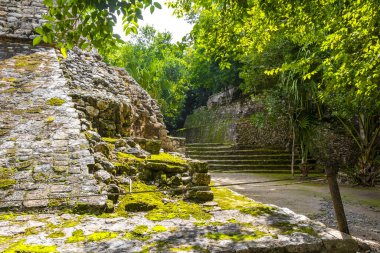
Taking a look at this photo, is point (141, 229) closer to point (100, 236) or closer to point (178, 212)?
point (100, 236)

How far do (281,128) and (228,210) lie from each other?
11.8 meters

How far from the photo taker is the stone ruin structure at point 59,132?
260cm

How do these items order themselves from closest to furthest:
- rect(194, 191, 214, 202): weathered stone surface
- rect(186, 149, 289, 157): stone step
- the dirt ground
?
1. rect(194, 191, 214, 202): weathered stone surface
2. the dirt ground
3. rect(186, 149, 289, 157): stone step

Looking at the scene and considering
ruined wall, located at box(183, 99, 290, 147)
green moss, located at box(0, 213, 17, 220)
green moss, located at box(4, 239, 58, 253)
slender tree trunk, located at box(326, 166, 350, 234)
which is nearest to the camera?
green moss, located at box(4, 239, 58, 253)

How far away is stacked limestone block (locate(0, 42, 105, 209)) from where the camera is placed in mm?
2531

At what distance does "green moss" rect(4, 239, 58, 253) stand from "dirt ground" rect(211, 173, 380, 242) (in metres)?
2.81

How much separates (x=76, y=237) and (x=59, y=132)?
189cm

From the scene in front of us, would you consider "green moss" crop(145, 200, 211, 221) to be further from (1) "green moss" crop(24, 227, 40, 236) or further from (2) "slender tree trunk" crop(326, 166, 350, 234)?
(2) "slender tree trunk" crop(326, 166, 350, 234)

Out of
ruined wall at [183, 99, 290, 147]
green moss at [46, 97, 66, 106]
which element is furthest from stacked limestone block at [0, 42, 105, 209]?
ruined wall at [183, 99, 290, 147]

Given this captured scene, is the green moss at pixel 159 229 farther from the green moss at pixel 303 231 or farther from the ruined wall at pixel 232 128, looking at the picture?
the ruined wall at pixel 232 128

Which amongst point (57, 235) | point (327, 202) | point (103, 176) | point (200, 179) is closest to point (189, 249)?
point (57, 235)

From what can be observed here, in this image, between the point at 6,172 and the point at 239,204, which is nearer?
the point at 6,172

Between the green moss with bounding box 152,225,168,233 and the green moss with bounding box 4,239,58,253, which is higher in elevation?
the green moss with bounding box 152,225,168,233

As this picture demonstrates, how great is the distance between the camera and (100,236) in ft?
6.30
